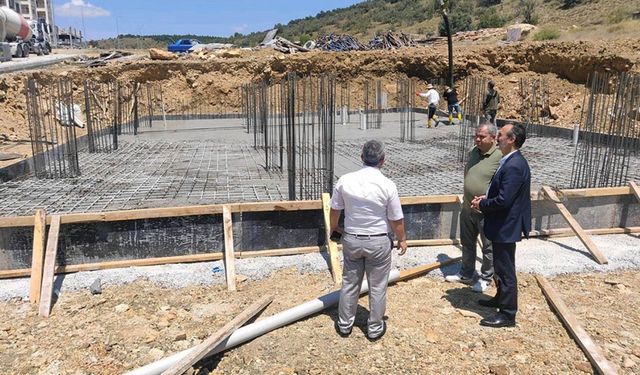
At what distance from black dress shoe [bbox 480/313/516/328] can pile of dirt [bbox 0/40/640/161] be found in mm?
14307

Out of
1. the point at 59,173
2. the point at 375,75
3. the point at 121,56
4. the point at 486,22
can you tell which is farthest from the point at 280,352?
the point at 486,22

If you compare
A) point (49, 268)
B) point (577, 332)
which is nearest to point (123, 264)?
point (49, 268)

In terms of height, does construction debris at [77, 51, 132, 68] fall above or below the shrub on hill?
below

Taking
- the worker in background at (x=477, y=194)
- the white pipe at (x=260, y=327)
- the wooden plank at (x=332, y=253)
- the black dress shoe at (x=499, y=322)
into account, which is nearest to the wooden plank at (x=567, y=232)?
the worker in background at (x=477, y=194)

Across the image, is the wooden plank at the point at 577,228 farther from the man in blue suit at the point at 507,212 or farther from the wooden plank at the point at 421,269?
the man in blue suit at the point at 507,212

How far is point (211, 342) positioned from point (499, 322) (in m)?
1.99

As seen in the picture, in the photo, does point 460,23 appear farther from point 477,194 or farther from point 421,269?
point 477,194

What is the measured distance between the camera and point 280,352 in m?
3.32

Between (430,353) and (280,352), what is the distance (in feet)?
3.18

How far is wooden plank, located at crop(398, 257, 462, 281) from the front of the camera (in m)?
4.44

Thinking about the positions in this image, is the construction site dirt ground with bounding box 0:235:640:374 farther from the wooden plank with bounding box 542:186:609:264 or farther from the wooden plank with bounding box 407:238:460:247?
the wooden plank with bounding box 407:238:460:247

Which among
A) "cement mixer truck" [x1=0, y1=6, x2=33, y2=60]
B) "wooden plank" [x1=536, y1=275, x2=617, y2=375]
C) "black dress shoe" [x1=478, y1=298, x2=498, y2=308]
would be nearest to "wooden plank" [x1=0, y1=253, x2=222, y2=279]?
"black dress shoe" [x1=478, y1=298, x2=498, y2=308]

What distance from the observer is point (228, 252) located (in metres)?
4.52

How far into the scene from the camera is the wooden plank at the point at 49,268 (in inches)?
152
